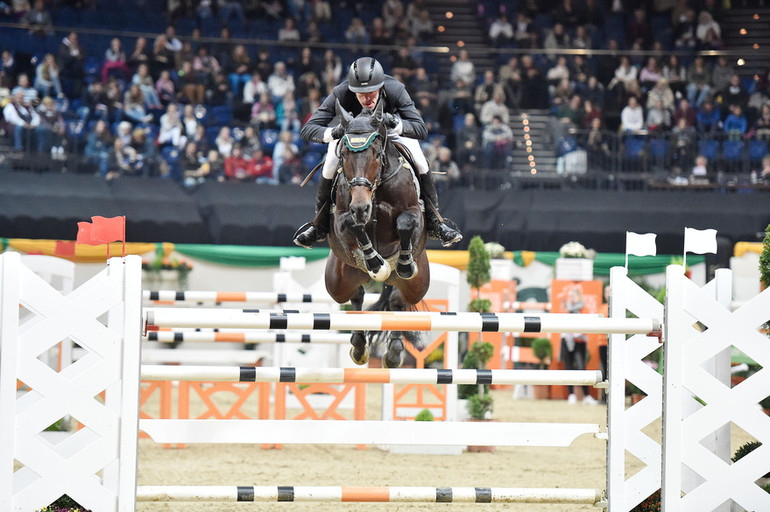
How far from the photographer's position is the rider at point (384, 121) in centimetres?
497

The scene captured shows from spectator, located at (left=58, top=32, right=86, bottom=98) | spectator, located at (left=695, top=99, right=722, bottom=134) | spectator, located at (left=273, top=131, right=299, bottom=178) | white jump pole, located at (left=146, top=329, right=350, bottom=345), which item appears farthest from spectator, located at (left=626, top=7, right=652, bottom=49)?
white jump pole, located at (left=146, top=329, right=350, bottom=345)

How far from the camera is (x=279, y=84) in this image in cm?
1524

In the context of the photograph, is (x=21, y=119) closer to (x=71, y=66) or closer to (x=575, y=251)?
(x=71, y=66)

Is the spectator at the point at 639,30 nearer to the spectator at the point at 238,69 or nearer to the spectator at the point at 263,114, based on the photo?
the spectator at the point at 263,114

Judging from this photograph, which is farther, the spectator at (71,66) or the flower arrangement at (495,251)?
the spectator at (71,66)

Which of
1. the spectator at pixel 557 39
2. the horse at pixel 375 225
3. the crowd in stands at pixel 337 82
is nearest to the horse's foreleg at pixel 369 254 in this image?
the horse at pixel 375 225

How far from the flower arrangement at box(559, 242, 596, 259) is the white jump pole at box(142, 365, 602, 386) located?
8597mm

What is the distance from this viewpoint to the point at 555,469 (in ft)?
22.9

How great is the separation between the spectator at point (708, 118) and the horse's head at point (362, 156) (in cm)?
1159

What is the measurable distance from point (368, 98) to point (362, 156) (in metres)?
0.55

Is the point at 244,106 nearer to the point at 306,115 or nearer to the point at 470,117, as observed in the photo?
the point at 306,115

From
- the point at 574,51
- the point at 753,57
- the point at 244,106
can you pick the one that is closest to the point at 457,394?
the point at 244,106

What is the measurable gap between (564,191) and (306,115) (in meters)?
4.26

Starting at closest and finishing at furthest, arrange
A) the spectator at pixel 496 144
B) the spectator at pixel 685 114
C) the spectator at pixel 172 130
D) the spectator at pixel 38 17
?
the spectator at pixel 172 130 < the spectator at pixel 496 144 < the spectator at pixel 685 114 < the spectator at pixel 38 17
